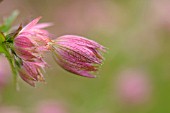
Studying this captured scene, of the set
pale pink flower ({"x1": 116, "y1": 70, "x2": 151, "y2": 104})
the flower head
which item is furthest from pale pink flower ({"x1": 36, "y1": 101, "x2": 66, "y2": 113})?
the flower head

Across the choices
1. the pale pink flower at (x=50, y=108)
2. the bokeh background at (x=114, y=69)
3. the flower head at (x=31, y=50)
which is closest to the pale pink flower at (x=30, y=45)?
the flower head at (x=31, y=50)

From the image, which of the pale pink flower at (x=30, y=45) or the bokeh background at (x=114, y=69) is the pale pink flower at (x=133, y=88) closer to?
the bokeh background at (x=114, y=69)

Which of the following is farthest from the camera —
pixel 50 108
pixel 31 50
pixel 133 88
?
pixel 133 88

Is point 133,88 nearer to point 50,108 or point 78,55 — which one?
point 50,108

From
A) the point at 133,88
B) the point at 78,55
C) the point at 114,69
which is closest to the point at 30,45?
the point at 78,55

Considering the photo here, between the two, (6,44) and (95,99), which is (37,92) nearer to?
(95,99)

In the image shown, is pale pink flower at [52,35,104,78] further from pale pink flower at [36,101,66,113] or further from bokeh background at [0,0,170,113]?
pale pink flower at [36,101,66,113]

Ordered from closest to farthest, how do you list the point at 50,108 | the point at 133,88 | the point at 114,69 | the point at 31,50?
the point at 31,50 → the point at 50,108 → the point at 133,88 → the point at 114,69
